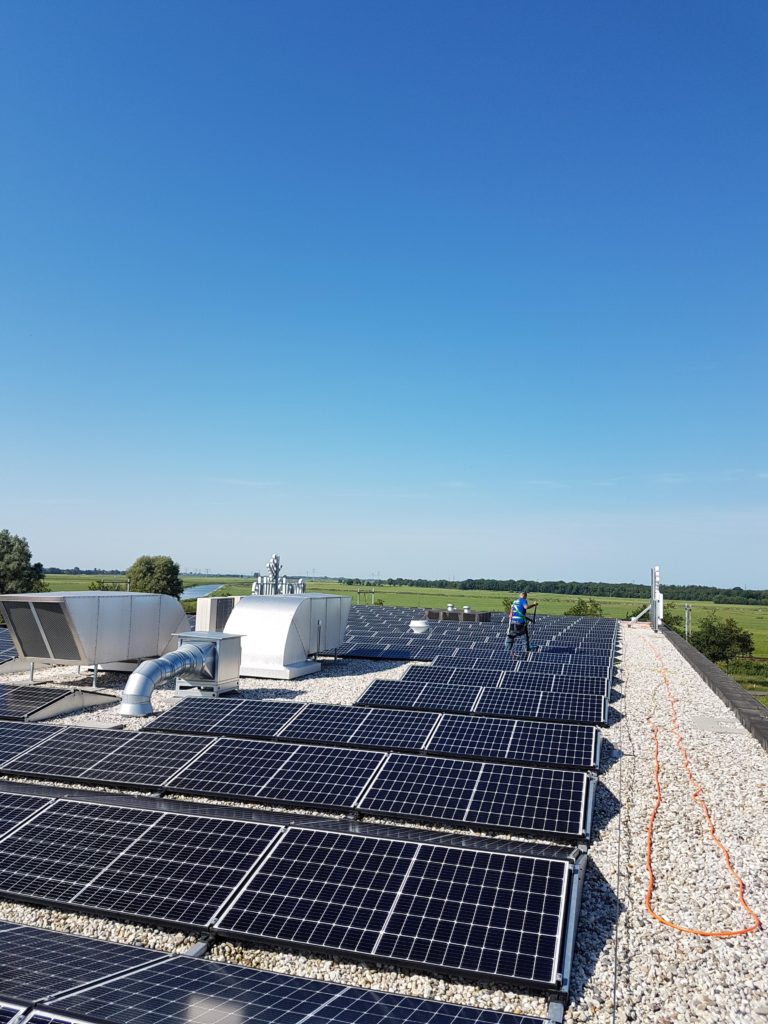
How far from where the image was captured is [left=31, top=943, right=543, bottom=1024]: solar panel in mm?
5020

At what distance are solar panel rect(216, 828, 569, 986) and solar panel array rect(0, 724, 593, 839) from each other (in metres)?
1.90

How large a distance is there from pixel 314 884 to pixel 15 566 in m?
83.9

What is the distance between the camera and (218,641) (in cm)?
1847

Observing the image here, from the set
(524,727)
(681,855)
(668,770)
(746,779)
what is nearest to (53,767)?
(524,727)

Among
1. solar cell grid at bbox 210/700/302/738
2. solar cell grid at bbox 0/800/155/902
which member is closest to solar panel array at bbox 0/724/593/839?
solar cell grid at bbox 210/700/302/738

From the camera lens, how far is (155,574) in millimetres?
94688

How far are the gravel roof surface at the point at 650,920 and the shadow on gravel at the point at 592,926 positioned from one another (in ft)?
0.05

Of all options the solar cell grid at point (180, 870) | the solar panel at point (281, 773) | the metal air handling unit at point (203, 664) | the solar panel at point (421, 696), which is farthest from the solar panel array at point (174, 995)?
the metal air handling unit at point (203, 664)

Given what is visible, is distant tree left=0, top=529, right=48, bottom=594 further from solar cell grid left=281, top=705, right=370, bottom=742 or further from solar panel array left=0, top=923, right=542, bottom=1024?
solar panel array left=0, top=923, right=542, bottom=1024

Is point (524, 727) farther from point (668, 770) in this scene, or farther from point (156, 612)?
point (156, 612)

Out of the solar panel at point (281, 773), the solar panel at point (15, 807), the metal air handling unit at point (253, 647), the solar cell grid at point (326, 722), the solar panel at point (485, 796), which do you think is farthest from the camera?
the metal air handling unit at point (253, 647)

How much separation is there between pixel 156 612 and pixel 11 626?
4.06 m

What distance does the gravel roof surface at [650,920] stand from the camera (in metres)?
6.22

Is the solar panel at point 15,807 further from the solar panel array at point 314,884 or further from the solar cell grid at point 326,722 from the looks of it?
the solar cell grid at point 326,722
